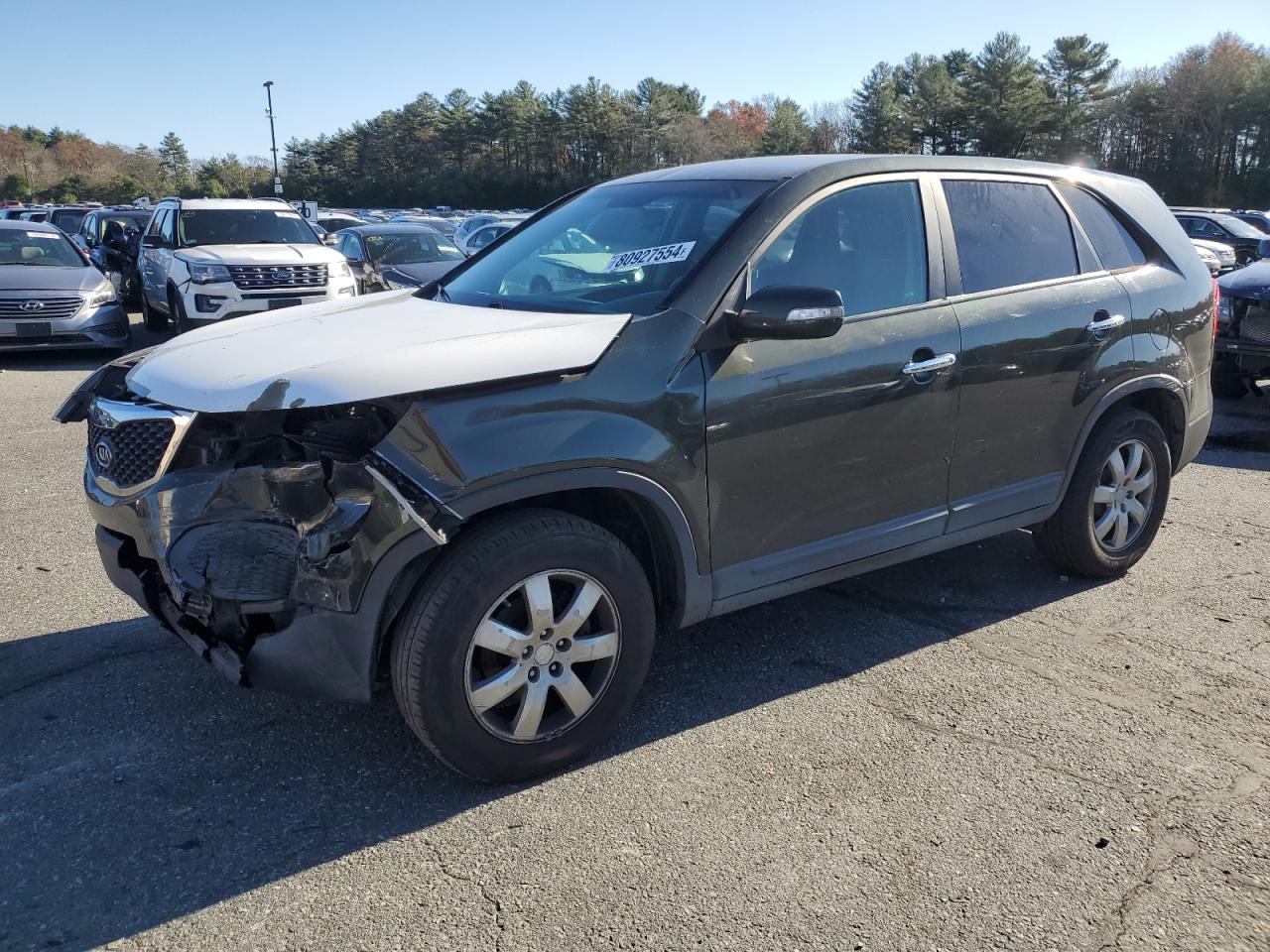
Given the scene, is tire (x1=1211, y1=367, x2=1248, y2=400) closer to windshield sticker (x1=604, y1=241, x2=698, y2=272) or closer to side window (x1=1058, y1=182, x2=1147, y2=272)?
side window (x1=1058, y1=182, x2=1147, y2=272)

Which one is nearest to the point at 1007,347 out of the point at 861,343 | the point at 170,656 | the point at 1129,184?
the point at 861,343

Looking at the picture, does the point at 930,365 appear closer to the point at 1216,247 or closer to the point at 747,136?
the point at 1216,247

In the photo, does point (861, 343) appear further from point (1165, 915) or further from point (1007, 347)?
point (1165, 915)

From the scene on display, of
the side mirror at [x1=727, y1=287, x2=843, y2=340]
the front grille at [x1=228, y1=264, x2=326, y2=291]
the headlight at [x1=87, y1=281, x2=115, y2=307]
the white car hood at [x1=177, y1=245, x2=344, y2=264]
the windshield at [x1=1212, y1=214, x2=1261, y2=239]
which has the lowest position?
the side mirror at [x1=727, y1=287, x2=843, y2=340]

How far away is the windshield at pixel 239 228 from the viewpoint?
502 inches

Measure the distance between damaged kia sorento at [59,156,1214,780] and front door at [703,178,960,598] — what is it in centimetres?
1

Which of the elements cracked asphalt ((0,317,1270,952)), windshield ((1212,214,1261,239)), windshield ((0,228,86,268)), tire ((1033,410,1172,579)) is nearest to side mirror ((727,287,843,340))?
cracked asphalt ((0,317,1270,952))

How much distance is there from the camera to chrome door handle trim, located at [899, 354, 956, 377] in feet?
12.1

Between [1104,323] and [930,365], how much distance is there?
3.80ft

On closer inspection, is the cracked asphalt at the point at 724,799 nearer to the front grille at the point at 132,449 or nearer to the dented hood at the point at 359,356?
the front grille at the point at 132,449

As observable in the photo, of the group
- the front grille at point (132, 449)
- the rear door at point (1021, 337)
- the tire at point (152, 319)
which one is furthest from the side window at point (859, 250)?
the tire at point (152, 319)

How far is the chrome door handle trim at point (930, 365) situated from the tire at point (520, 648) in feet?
4.31

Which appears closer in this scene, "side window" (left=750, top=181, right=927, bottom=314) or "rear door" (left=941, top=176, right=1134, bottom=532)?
"side window" (left=750, top=181, right=927, bottom=314)

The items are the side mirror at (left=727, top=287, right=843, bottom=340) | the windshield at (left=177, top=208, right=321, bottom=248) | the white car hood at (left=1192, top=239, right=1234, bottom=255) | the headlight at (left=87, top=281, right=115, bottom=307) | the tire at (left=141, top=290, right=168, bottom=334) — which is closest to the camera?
the side mirror at (left=727, top=287, right=843, bottom=340)
